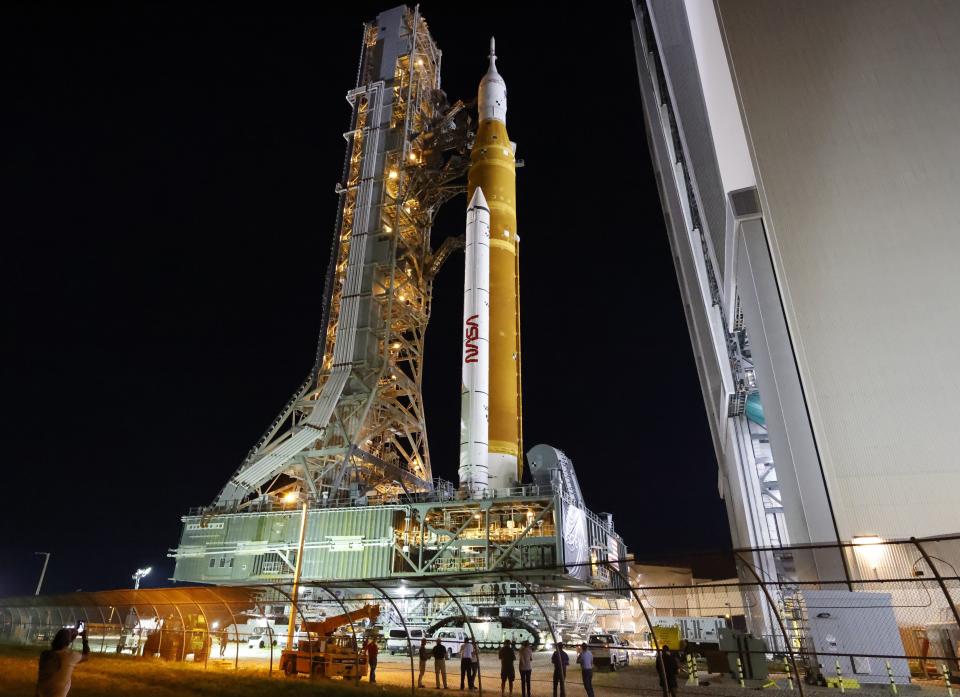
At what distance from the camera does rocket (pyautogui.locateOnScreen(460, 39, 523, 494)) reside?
116 feet

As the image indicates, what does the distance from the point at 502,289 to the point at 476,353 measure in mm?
6207

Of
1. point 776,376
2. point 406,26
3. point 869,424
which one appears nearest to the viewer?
point 869,424

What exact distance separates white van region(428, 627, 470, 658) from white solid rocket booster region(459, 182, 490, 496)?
21.9 feet

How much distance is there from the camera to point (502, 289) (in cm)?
4103

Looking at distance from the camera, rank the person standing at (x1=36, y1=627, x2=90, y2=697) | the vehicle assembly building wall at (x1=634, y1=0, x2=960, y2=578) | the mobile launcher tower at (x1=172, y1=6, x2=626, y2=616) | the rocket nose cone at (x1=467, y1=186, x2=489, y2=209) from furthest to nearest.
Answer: the rocket nose cone at (x1=467, y1=186, x2=489, y2=209)
the mobile launcher tower at (x1=172, y1=6, x2=626, y2=616)
the vehicle assembly building wall at (x1=634, y1=0, x2=960, y2=578)
the person standing at (x1=36, y1=627, x2=90, y2=697)

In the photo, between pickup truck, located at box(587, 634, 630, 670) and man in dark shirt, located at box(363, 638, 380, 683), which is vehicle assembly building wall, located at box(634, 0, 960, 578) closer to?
pickup truck, located at box(587, 634, 630, 670)

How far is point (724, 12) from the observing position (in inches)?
918

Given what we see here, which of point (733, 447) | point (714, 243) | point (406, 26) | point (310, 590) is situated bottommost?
point (310, 590)

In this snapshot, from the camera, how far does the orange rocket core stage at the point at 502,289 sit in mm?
37188

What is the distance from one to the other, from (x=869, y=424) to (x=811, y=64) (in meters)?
12.8

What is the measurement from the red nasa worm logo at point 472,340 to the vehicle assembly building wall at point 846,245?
15169mm

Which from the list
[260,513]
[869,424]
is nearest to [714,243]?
[869,424]

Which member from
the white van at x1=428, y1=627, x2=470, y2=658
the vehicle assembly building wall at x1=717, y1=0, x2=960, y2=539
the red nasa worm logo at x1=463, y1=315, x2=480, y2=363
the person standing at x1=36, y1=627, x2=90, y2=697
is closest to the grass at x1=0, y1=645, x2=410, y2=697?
the person standing at x1=36, y1=627, x2=90, y2=697

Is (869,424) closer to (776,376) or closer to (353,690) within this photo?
(776,376)
